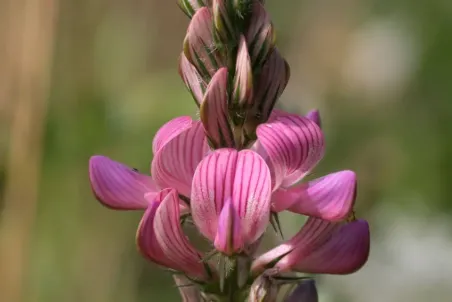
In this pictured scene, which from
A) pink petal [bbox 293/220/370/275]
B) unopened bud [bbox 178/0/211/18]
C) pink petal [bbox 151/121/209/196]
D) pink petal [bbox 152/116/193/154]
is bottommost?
pink petal [bbox 293/220/370/275]

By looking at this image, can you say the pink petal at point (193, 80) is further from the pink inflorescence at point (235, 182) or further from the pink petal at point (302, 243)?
the pink petal at point (302, 243)

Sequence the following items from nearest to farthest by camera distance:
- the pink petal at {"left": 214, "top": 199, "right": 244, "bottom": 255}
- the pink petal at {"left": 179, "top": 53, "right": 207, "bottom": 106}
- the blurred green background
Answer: the pink petal at {"left": 214, "top": 199, "right": 244, "bottom": 255} → the pink petal at {"left": 179, "top": 53, "right": 207, "bottom": 106} → the blurred green background

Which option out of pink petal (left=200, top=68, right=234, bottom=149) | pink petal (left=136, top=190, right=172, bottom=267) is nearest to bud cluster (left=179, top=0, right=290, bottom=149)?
pink petal (left=200, top=68, right=234, bottom=149)

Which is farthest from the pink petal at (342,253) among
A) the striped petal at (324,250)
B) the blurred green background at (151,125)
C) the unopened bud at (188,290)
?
the blurred green background at (151,125)

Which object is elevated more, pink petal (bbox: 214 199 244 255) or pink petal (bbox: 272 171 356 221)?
pink petal (bbox: 272 171 356 221)

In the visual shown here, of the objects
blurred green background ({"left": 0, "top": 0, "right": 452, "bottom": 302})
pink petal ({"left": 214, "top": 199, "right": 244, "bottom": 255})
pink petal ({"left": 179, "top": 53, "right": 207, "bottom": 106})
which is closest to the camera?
pink petal ({"left": 214, "top": 199, "right": 244, "bottom": 255})

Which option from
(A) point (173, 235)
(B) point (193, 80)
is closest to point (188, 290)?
(A) point (173, 235)

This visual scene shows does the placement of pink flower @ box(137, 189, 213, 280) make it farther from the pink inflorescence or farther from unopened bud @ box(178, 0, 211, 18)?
unopened bud @ box(178, 0, 211, 18)
